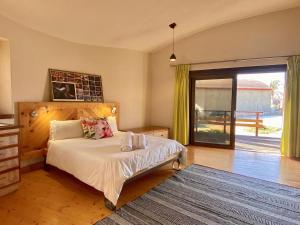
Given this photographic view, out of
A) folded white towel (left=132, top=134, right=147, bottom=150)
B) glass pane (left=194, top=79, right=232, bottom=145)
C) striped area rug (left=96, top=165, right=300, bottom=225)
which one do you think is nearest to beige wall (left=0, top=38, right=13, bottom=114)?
folded white towel (left=132, top=134, right=147, bottom=150)

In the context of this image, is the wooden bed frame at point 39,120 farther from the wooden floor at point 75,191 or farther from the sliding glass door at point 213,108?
the sliding glass door at point 213,108

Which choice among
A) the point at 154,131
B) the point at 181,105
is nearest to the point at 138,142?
the point at 154,131

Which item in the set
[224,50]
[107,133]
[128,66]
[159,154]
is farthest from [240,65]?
[107,133]

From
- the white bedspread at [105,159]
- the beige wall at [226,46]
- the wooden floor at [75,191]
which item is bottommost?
the wooden floor at [75,191]

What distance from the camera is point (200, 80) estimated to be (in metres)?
5.20

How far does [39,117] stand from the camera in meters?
3.38

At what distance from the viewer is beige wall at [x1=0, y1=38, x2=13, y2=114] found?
10.1 ft

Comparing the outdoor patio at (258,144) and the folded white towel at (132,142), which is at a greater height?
the folded white towel at (132,142)

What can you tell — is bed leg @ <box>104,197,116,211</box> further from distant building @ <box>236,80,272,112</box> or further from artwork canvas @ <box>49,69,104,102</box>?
distant building @ <box>236,80,272,112</box>

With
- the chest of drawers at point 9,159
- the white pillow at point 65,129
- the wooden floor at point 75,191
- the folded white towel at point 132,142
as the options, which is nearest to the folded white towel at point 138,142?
the folded white towel at point 132,142

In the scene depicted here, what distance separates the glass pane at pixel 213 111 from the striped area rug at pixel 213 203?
6.76 feet

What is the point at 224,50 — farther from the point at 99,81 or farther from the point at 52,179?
the point at 52,179

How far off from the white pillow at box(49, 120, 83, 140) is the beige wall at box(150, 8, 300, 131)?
9.10 ft

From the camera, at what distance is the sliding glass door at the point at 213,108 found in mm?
4887
